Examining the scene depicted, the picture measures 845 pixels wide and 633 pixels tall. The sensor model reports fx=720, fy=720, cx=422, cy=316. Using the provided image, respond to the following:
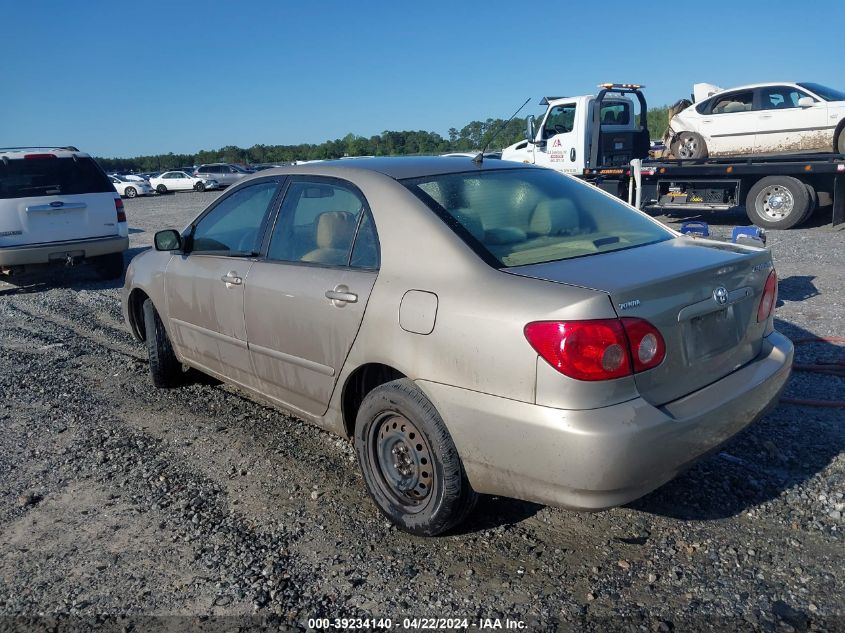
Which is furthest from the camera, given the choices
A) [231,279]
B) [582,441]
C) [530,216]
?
[231,279]

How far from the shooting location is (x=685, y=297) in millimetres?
2848

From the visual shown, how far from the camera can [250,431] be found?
4.55 metres

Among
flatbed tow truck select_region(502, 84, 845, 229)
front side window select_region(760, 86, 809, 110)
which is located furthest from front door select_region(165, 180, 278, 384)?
front side window select_region(760, 86, 809, 110)

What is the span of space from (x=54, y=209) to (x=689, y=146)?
40.5ft

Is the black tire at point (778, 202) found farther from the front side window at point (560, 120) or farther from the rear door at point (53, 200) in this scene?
the rear door at point (53, 200)

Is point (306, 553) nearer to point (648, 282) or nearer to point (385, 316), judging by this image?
point (385, 316)

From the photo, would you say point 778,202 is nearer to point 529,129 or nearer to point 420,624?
point 529,129

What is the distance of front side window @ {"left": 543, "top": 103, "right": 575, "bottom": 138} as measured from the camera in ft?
50.6

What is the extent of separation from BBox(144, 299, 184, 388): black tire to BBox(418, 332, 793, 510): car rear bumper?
9.33 feet

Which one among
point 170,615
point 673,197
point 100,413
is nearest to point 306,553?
point 170,615

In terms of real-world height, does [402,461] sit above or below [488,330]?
below

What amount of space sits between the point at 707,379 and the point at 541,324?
85 centimetres

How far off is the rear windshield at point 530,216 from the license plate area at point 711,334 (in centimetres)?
56

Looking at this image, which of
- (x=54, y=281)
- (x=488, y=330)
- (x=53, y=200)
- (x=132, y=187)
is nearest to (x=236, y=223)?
(x=488, y=330)
